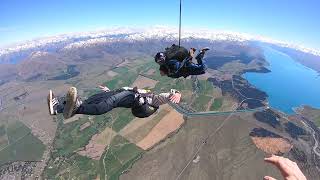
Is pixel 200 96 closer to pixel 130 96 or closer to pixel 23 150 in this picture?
pixel 23 150

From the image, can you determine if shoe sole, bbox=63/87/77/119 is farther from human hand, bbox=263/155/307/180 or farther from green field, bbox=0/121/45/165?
green field, bbox=0/121/45/165

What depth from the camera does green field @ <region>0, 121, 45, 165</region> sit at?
3404 inches

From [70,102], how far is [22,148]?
9605cm

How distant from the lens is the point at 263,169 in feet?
220

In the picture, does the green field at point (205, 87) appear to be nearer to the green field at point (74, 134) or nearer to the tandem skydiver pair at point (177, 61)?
the green field at point (74, 134)

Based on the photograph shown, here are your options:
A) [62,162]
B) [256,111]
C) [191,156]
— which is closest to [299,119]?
[256,111]

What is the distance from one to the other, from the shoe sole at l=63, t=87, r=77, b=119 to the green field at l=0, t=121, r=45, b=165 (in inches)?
3406

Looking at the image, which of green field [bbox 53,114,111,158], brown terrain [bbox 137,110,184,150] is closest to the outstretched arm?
brown terrain [bbox 137,110,184,150]

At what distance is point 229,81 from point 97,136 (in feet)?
266

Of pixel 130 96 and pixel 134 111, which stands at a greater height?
pixel 130 96

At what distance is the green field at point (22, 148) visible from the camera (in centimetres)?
8645

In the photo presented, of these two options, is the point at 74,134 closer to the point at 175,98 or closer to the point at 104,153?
the point at 104,153

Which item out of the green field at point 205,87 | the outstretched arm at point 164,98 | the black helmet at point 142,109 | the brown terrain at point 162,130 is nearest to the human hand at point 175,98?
the outstretched arm at point 164,98

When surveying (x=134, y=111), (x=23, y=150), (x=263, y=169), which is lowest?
(x=23, y=150)
